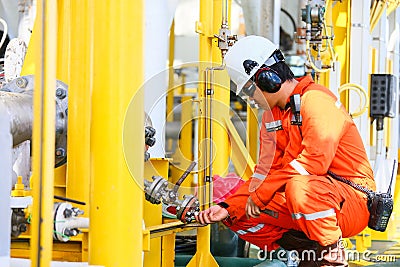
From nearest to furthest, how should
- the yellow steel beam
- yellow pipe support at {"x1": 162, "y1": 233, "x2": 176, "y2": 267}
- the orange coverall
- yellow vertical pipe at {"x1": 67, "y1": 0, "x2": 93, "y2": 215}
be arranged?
1. yellow vertical pipe at {"x1": 67, "y1": 0, "x2": 93, "y2": 215}
2. the orange coverall
3. yellow pipe support at {"x1": 162, "y1": 233, "x2": 176, "y2": 267}
4. the yellow steel beam

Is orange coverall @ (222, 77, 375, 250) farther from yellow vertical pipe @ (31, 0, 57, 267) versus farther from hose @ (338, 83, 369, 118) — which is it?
hose @ (338, 83, 369, 118)

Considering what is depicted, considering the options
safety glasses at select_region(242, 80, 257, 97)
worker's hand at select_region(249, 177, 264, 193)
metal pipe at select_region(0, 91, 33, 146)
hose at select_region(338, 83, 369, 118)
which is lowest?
worker's hand at select_region(249, 177, 264, 193)

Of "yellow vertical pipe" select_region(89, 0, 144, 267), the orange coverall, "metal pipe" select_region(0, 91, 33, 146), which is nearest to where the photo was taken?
"yellow vertical pipe" select_region(89, 0, 144, 267)

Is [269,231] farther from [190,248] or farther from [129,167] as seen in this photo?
[129,167]

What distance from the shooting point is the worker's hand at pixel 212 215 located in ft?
12.3

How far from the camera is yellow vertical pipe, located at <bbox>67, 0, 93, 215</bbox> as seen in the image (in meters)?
2.69

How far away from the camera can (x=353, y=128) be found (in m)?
4.03

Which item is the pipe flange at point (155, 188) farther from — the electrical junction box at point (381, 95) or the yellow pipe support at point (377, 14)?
the yellow pipe support at point (377, 14)

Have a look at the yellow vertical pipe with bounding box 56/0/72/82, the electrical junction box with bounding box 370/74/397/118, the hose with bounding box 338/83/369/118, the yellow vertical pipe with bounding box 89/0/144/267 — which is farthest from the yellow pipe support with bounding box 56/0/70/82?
the electrical junction box with bounding box 370/74/397/118

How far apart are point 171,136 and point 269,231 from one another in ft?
32.6

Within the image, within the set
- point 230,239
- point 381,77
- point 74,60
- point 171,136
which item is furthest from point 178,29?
point 74,60

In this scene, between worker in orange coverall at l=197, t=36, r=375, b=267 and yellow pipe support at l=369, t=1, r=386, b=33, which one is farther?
yellow pipe support at l=369, t=1, r=386, b=33

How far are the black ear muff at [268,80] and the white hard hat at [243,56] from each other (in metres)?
0.03

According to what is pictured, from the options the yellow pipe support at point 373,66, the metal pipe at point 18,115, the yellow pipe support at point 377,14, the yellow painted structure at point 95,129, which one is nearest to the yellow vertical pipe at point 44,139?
the yellow painted structure at point 95,129
